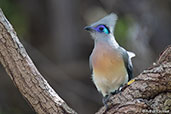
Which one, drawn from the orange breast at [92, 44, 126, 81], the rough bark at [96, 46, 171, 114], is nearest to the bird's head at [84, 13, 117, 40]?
the orange breast at [92, 44, 126, 81]

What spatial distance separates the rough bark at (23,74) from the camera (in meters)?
3.24

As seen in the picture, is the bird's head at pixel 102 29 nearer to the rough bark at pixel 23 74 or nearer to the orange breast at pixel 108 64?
the orange breast at pixel 108 64

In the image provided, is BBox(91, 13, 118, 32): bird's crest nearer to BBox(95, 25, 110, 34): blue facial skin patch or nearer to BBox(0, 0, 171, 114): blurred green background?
BBox(95, 25, 110, 34): blue facial skin patch

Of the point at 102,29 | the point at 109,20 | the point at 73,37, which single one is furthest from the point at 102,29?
the point at 73,37

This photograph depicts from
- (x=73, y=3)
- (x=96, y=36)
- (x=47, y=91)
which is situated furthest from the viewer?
(x=73, y=3)

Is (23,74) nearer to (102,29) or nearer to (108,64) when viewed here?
(108,64)

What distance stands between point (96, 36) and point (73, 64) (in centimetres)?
276

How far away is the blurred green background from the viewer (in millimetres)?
7215

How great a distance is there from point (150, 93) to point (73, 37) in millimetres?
4838

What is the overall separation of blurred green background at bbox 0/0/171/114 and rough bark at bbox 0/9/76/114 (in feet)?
12.2

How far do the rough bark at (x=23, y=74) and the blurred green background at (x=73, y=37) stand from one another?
371 cm

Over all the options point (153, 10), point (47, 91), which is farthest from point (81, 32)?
point (47, 91)

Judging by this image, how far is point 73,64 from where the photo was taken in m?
7.44

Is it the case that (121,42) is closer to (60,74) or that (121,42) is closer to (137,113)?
→ (60,74)
